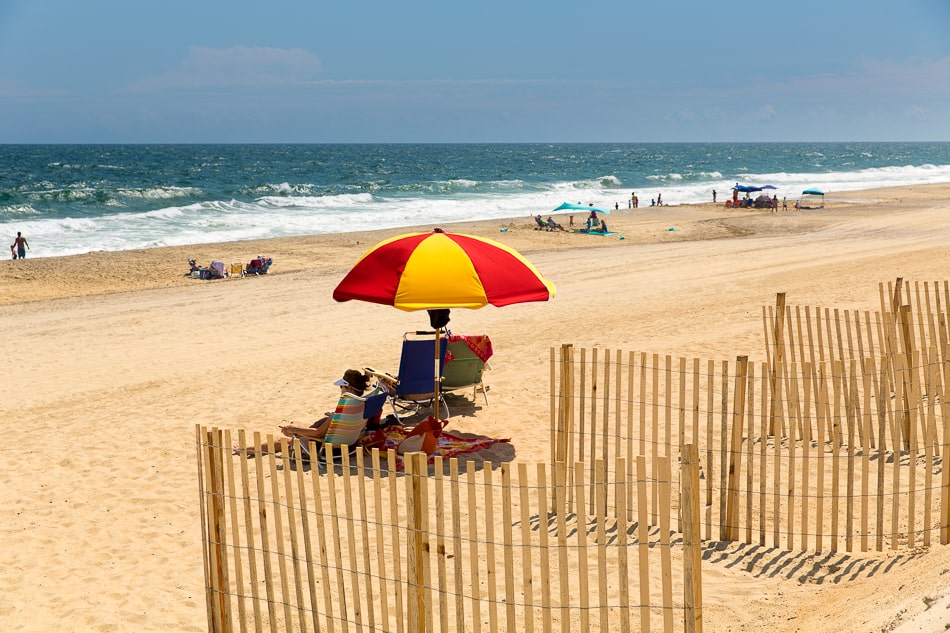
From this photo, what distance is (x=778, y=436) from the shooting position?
17.6ft

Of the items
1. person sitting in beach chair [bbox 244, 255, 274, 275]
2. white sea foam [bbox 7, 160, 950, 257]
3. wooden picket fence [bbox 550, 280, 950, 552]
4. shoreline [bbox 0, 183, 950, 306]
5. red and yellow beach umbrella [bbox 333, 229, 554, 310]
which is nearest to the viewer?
wooden picket fence [bbox 550, 280, 950, 552]

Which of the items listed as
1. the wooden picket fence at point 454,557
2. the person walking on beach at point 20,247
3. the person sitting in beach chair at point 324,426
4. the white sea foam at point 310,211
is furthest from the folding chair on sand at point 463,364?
the white sea foam at point 310,211

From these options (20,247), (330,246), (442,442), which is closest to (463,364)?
(442,442)

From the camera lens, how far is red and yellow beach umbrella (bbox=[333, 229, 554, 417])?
681cm

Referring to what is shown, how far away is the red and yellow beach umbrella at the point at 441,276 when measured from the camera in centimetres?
681

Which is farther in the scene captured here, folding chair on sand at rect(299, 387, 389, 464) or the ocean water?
the ocean water

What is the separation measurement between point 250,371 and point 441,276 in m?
5.08

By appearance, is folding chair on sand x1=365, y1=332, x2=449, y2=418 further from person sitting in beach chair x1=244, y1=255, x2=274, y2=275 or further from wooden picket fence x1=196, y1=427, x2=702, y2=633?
person sitting in beach chair x1=244, y1=255, x2=274, y2=275

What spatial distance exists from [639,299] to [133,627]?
37.5 feet

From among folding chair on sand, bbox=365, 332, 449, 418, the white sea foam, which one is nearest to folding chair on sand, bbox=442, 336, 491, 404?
folding chair on sand, bbox=365, 332, 449, 418

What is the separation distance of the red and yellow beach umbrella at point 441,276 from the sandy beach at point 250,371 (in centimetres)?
157

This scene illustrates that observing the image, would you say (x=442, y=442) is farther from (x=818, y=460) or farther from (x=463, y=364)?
(x=818, y=460)

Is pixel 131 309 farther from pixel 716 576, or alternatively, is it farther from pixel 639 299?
pixel 716 576

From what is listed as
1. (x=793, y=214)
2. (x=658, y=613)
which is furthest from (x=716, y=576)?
(x=793, y=214)
